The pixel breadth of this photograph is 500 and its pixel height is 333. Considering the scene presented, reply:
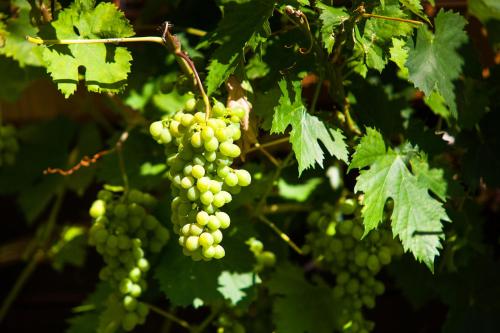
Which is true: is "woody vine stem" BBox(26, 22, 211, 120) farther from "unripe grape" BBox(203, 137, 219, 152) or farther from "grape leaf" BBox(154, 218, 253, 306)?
"grape leaf" BBox(154, 218, 253, 306)

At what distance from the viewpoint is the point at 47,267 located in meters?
2.22

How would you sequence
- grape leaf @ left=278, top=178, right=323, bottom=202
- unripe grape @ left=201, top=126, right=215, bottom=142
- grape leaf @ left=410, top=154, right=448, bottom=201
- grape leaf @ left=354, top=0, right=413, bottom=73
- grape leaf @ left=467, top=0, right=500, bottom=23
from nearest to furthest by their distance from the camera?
unripe grape @ left=201, top=126, right=215, bottom=142 → grape leaf @ left=354, top=0, right=413, bottom=73 → grape leaf @ left=410, top=154, right=448, bottom=201 → grape leaf @ left=467, top=0, right=500, bottom=23 → grape leaf @ left=278, top=178, right=323, bottom=202

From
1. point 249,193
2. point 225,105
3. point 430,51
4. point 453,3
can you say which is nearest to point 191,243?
point 225,105

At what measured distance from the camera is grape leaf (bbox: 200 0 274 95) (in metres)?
1.19

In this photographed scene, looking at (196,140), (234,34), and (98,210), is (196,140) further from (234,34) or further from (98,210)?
(98,210)

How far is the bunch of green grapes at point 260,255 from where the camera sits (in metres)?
1.50

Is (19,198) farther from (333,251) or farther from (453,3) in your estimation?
(453,3)

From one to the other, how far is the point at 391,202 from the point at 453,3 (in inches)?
23.1

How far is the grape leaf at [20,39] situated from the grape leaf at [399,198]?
80 centimetres

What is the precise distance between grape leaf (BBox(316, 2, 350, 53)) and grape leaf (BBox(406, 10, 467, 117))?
177 mm

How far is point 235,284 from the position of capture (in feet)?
4.68

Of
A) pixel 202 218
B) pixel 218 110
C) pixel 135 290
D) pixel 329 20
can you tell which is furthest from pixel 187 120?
pixel 135 290

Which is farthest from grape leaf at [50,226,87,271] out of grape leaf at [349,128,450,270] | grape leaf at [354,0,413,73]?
grape leaf at [354,0,413,73]

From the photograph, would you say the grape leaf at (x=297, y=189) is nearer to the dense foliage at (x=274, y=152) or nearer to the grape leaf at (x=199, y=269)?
the dense foliage at (x=274, y=152)
